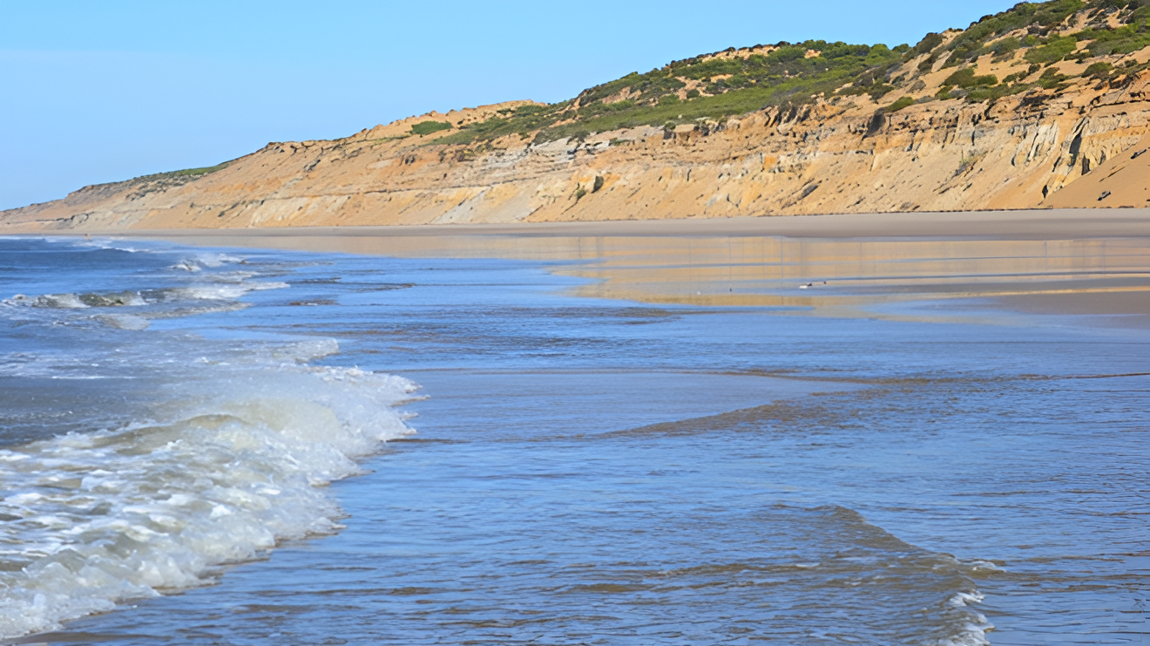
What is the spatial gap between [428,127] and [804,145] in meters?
73.9

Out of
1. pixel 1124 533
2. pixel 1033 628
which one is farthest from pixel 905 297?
pixel 1033 628

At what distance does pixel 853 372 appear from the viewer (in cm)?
813

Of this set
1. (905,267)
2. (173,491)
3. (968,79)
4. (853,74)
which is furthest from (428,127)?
(173,491)

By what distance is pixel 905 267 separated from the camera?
774 inches

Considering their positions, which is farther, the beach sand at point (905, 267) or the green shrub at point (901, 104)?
the green shrub at point (901, 104)

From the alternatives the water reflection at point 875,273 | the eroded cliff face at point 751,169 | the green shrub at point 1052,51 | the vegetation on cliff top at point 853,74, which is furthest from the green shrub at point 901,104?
the water reflection at point 875,273

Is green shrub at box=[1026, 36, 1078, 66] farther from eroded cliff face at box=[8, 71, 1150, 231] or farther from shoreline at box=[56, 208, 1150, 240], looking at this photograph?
shoreline at box=[56, 208, 1150, 240]

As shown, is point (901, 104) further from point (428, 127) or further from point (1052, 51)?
point (428, 127)

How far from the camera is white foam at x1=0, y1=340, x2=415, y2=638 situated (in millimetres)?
3748

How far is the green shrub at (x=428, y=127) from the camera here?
126 metres

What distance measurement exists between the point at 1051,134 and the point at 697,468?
4401 cm

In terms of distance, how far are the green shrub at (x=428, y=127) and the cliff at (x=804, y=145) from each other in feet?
21.0

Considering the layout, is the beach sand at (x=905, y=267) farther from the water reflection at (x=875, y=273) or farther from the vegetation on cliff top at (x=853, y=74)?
the vegetation on cliff top at (x=853, y=74)

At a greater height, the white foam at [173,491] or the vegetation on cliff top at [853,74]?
the vegetation on cliff top at [853,74]
